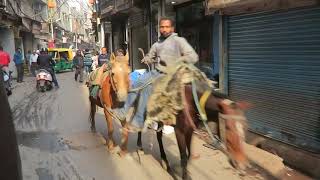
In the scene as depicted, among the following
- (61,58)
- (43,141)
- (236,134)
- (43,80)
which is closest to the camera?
(236,134)

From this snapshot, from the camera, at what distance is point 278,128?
737 centimetres

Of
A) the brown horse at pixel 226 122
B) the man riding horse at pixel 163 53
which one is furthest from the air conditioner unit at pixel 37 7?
the brown horse at pixel 226 122

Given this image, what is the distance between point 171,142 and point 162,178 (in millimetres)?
2224

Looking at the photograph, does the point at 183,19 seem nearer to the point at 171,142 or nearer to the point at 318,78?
the point at 171,142

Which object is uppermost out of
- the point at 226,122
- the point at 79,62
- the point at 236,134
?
the point at 79,62

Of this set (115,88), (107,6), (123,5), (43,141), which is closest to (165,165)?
(115,88)

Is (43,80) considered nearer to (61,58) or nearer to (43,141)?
(43,141)

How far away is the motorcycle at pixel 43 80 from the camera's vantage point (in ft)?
63.0

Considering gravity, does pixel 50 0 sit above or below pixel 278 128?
above

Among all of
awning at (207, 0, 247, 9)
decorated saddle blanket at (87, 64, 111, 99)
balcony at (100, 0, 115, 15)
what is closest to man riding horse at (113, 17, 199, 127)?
decorated saddle blanket at (87, 64, 111, 99)

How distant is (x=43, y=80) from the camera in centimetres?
1934

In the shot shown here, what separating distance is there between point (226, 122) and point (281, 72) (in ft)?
10.8

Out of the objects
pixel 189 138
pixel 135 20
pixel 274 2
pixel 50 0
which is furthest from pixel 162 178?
pixel 50 0

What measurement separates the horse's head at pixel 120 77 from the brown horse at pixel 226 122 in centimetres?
155
